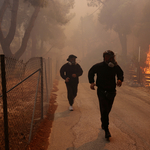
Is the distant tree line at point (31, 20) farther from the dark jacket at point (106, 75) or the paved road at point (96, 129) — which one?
the dark jacket at point (106, 75)

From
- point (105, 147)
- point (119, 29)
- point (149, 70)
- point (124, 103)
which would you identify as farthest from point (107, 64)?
point (119, 29)

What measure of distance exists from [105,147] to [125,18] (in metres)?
23.8

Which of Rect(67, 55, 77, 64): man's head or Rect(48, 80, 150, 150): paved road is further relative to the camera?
Rect(67, 55, 77, 64): man's head

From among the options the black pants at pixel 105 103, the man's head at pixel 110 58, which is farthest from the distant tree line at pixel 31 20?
the black pants at pixel 105 103

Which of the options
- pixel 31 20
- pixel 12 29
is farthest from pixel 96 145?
pixel 31 20

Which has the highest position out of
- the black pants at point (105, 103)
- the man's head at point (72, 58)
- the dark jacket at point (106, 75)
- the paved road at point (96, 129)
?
the man's head at point (72, 58)

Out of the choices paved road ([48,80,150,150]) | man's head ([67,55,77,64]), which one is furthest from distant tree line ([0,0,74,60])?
paved road ([48,80,150,150])

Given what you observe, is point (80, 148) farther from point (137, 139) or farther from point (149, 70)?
point (149, 70)

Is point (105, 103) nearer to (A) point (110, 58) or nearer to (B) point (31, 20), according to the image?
(A) point (110, 58)

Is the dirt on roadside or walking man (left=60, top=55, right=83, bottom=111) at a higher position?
walking man (left=60, top=55, right=83, bottom=111)

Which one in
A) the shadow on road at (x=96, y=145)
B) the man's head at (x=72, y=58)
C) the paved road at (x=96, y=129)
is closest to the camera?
the shadow on road at (x=96, y=145)

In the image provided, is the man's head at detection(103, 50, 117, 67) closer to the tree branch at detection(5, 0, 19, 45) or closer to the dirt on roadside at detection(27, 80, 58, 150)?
the dirt on roadside at detection(27, 80, 58, 150)

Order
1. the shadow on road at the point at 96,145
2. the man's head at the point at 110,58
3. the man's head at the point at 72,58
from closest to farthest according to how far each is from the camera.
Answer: the shadow on road at the point at 96,145 → the man's head at the point at 110,58 → the man's head at the point at 72,58

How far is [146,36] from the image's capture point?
84.2ft
